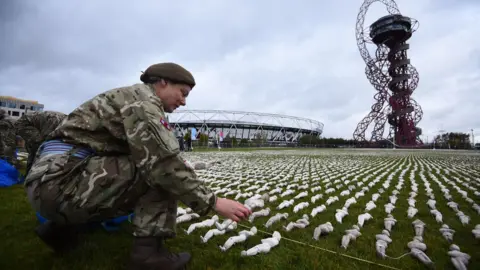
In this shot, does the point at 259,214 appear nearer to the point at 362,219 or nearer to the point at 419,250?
the point at 362,219

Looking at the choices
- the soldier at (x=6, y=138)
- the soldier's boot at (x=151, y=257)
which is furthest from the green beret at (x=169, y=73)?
the soldier at (x=6, y=138)

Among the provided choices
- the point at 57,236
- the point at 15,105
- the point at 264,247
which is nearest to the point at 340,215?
the point at 264,247

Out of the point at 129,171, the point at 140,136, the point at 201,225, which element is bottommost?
the point at 201,225

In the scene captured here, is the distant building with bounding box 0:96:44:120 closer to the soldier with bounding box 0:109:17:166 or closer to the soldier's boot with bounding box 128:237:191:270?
the soldier with bounding box 0:109:17:166

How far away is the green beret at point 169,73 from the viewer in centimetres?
193

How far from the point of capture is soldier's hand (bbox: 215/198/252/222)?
171 cm

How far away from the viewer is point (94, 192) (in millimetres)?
1696

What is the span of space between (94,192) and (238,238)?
139cm

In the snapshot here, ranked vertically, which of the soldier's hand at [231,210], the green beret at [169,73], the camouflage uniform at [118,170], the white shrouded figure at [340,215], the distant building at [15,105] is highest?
the distant building at [15,105]

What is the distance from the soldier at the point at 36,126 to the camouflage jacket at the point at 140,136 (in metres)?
3.31

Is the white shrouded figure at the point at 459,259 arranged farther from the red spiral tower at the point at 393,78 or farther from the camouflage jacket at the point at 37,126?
the red spiral tower at the point at 393,78

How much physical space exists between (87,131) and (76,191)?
47 cm

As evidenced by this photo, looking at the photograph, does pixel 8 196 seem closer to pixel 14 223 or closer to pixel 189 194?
pixel 14 223

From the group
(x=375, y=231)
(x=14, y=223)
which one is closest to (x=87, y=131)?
(x=14, y=223)
